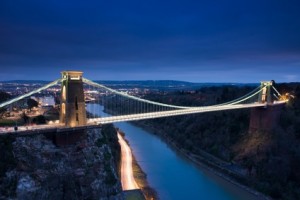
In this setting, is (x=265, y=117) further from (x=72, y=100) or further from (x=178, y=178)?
(x=72, y=100)

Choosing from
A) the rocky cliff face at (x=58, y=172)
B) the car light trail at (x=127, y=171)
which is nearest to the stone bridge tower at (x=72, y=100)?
the rocky cliff face at (x=58, y=172)

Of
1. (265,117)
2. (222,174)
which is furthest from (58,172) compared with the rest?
(265,117)

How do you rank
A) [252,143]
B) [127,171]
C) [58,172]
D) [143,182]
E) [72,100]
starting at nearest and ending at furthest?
[58,172] < [72,100] < [143,182] < [127,171] < [252,143]

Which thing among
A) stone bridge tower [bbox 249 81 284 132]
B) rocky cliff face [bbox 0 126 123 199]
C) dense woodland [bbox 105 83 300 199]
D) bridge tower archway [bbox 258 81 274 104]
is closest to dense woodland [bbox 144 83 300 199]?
dense woodland [bbox 105 83 300 199]

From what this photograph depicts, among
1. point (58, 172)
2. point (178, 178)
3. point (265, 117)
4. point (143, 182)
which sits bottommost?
point (178, 178)

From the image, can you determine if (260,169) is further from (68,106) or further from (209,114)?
(68,106)

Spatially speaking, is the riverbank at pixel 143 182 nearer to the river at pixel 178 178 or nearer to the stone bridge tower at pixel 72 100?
the river at pixel 178 178
